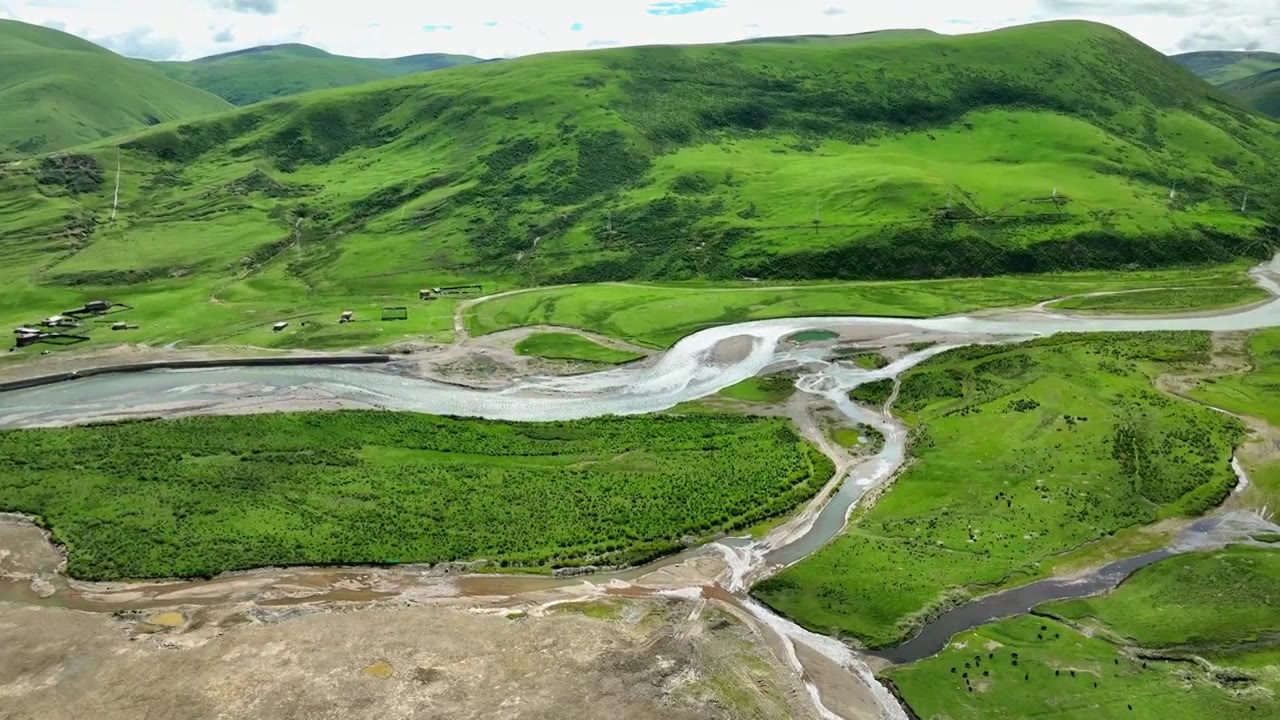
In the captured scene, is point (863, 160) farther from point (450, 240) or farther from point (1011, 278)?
point (450, 240)

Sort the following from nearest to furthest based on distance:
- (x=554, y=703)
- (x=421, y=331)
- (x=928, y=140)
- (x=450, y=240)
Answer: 1. (x=554, y=703)
2. (x=421, y=331)
3. (x=450, y=240)
4. (x=928, y=140)

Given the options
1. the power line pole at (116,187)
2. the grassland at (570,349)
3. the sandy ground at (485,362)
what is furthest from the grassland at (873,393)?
the power line pole at (116,187)

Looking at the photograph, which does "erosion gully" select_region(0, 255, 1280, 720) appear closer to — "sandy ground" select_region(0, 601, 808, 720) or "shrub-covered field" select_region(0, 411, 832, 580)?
"shrub-covered field" select_region(0, 411, 832, 580)

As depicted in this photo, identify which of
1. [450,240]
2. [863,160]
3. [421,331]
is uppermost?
[863,160]

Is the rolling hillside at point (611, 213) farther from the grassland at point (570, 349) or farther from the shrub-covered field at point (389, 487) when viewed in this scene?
the shrub-covered field at point (389, 487)

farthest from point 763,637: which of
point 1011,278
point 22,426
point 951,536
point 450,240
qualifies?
point 450,240

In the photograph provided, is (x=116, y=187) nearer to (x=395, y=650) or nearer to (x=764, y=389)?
(x=764, y=389)

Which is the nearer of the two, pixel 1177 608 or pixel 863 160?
pixel 1177 608
